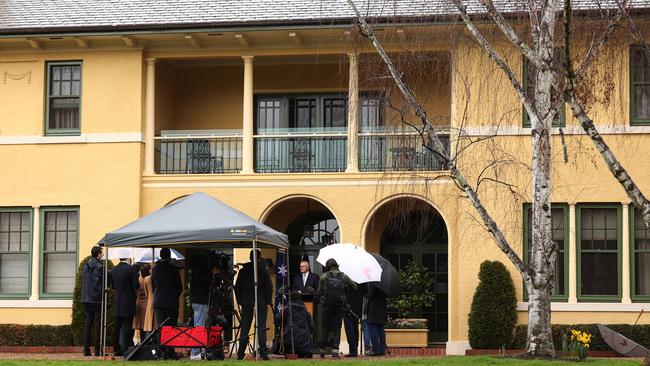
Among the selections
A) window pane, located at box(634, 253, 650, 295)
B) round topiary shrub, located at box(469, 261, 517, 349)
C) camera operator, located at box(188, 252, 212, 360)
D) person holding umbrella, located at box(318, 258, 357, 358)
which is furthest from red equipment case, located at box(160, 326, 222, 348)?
window pane, located at box(634, 253, 650, 295)

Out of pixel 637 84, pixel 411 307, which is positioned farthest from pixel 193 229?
pixel 637 84

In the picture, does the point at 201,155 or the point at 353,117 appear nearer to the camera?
the point at 353,117

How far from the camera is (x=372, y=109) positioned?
88.0 feet

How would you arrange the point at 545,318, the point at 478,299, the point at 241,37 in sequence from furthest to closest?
the point at 241,37
the point at 478,299
the point at 545,318

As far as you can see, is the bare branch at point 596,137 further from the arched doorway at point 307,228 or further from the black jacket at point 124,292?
the arched doorway at point 307,228

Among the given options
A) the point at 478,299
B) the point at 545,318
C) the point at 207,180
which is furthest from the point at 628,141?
the point at 207,180

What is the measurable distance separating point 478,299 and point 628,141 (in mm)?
4438

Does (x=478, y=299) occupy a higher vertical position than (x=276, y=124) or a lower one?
lower

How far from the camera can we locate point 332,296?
20047mm

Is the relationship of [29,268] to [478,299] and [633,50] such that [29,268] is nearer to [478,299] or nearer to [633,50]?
[478,299]

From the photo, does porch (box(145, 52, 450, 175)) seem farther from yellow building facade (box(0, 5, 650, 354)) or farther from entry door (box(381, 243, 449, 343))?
entry door (box(381, 243, 449, 343))

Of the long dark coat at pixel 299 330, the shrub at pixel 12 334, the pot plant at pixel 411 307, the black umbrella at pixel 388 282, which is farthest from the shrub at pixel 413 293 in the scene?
the shrub at pixel 12 334

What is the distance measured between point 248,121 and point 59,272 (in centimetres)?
540

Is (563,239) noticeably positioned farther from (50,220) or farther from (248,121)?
(50,220)
